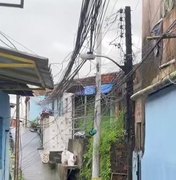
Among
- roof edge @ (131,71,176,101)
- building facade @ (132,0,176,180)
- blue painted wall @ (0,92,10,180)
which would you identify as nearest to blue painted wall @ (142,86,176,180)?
building facade @ (132,0,176,180)

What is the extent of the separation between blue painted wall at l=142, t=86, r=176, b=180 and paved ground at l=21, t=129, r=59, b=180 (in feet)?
48.2

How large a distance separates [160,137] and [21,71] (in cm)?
535

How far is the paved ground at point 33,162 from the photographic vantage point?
2814 cm

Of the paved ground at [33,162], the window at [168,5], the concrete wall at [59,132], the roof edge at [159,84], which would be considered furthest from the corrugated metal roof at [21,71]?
the concrete wall at [59,132]

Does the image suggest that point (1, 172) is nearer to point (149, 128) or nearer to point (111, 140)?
point (149, 128)

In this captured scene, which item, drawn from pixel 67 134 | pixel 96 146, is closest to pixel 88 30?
pixel 96 146

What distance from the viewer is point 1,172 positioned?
31.4ft

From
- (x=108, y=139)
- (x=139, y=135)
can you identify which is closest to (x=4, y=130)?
(x=139, y=135)

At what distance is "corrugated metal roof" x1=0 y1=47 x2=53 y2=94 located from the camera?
6227mm

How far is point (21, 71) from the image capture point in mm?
7422

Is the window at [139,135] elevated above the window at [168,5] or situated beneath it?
situated beneath

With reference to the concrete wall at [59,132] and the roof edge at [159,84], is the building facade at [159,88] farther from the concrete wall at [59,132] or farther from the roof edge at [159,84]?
Answer: the concrete wall at [59,132]

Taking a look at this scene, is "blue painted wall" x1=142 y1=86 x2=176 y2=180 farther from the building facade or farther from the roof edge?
the roof edge

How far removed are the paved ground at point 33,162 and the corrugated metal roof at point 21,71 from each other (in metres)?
19.2
